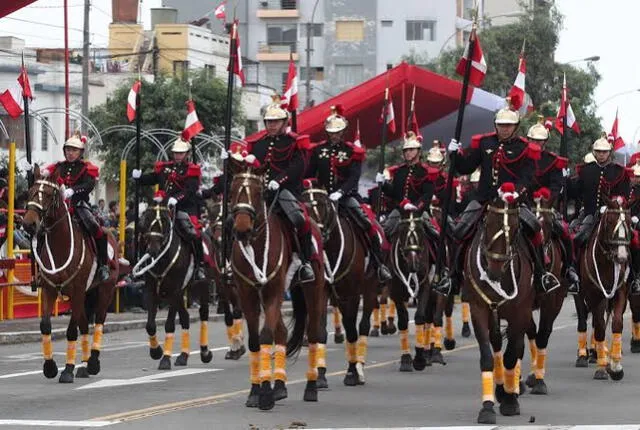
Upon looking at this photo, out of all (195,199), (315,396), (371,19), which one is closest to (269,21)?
(371,19)

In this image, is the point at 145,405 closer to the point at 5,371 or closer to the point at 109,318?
the point at 5,371

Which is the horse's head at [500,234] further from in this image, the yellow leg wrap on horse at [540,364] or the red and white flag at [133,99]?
the red and white flag at [133,99]

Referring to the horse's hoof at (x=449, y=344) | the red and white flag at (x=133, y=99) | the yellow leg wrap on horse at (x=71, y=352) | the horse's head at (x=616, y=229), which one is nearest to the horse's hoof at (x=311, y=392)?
the yellow leg wrap on horse at (x=71, y=352)

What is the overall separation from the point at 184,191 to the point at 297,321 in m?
4.81

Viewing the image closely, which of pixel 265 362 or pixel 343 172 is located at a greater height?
pixel 343 172

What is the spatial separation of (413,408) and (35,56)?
59641 mm

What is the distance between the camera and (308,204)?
784 inches

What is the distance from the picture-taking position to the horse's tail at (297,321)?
18.9 metres

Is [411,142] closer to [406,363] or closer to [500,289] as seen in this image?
[406,363]

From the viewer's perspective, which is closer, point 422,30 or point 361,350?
point 361,350

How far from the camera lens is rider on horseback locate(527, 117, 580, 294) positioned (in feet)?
66.5

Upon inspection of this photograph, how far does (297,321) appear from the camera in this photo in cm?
1919

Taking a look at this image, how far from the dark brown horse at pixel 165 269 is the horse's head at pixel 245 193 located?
603 centimetres

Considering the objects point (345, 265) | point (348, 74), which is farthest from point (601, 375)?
point (348, 74)
